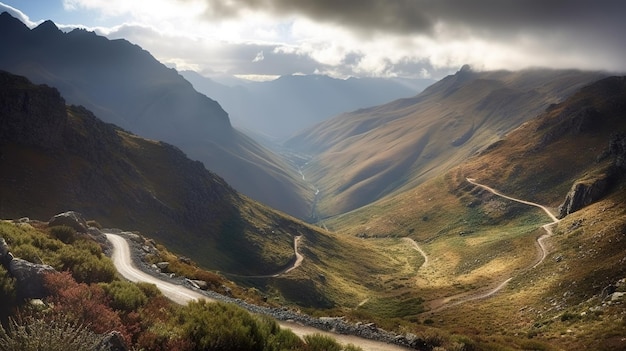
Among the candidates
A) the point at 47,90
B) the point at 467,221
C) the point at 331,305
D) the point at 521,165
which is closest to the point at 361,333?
the point at 331,305

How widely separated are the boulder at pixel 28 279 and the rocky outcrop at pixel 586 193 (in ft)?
416

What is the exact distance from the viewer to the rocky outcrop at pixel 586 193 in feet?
354

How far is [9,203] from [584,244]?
4453 inches

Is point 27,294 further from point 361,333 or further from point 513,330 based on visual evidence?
point 513,330

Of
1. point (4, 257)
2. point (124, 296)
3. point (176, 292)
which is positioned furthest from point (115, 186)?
point (124, 296)

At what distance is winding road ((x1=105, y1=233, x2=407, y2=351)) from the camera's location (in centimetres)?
2353

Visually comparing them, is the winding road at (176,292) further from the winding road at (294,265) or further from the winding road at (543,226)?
the winding road at (543,226)

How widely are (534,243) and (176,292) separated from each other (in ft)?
310

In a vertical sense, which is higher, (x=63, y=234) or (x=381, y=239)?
(x=63, y=234)

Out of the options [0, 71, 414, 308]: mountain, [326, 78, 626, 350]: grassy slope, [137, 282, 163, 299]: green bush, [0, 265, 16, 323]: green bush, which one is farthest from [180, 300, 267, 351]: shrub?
[0, 71, 414, 308]: mountain

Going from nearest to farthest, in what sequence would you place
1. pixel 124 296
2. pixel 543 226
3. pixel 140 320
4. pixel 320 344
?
pixel 140 320 → pixel 320 344 → pixel 124 296 → pixel 543 226

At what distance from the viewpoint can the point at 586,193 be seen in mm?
109250

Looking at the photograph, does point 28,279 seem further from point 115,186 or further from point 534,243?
point 534,243

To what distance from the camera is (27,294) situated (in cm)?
1759
